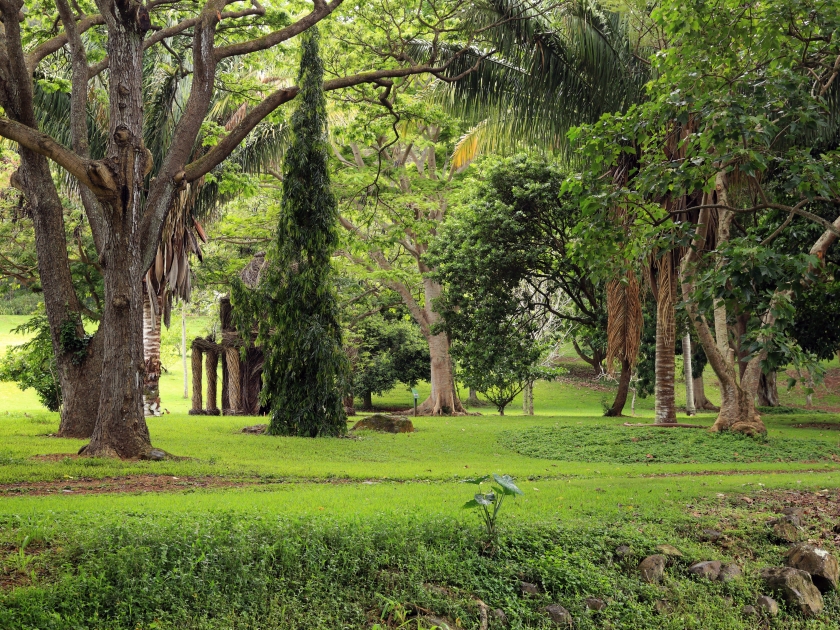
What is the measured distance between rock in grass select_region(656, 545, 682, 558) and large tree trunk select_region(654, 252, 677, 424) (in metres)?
12.0

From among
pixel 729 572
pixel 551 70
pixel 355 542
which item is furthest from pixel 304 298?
pixel 729 572

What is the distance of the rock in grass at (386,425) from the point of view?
20.3 metres

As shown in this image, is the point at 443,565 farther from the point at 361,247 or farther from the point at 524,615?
the point at 361,247

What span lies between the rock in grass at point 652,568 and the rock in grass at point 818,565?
1666mm

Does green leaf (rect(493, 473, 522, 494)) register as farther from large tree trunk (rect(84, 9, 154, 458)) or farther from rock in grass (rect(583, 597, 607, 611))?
large tree trunk (rect(84, 9, 154, 458))

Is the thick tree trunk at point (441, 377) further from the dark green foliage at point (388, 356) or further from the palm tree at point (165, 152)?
the palm tree at point (165, 152)

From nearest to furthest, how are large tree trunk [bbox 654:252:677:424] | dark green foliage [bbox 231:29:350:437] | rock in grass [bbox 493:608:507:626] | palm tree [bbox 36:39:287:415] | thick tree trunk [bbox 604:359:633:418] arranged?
rock in grass [bbox 493:608:507:626]
dark green foliage [bbox 231:29:350:437]
large tree trunk [bbox 654:252:677:424]
palm tree [bbox 36:39:287:415]
thick tree trunk [bbox 604:359:633:418]

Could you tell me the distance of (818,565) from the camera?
8.14 metres

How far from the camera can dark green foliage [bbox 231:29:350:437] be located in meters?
17.4

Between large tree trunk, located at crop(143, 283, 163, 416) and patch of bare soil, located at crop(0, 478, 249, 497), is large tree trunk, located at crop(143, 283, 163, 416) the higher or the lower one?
the higher one

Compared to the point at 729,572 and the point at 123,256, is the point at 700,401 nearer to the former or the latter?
the point at 729,572

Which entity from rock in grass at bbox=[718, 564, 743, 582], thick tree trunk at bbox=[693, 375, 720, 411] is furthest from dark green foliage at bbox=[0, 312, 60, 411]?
thick tree trunk at bbox=[693, 375, 720, 411]

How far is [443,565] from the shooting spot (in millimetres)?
6980

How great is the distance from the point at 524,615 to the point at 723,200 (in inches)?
534
